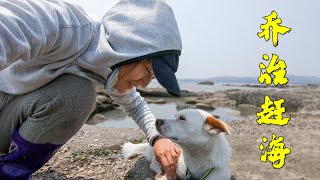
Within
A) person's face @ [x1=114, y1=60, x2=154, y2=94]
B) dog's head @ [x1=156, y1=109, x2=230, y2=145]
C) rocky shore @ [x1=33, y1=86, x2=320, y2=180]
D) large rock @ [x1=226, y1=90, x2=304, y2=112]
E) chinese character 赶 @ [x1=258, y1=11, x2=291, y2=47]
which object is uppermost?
chinese character 赶 @ [x1=258, y1=11, x2=291, y2=47]

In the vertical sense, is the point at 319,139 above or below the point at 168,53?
below

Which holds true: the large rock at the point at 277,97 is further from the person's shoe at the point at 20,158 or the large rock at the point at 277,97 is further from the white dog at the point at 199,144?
the person's shoe at the point at 20,158

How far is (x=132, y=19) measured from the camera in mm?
1377

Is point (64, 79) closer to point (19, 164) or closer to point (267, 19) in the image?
point (19, 164)

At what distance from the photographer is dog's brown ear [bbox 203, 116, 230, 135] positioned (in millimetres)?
1910

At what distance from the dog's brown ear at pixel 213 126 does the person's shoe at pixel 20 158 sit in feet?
2.83

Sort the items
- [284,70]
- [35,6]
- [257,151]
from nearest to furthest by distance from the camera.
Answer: [35,6] → [257,151] → [284,70]

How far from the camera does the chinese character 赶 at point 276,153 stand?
7.96 feet

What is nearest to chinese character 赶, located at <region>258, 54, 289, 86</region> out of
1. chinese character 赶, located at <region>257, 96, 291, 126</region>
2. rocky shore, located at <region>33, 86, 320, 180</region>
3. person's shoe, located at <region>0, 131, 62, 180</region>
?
chinese character 赶, located at <region>257, 96, 291, 126</region>

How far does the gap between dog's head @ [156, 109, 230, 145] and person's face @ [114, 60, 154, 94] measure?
1.68 feet

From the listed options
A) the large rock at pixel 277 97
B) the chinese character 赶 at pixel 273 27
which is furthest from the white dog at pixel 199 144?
the large rock at pixel 277 97

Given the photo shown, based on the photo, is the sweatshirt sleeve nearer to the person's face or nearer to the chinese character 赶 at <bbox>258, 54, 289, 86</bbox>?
the person's face

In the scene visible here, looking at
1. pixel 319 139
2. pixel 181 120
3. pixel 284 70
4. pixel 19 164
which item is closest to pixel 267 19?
pixel 284 70

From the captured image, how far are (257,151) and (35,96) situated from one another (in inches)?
70.9
